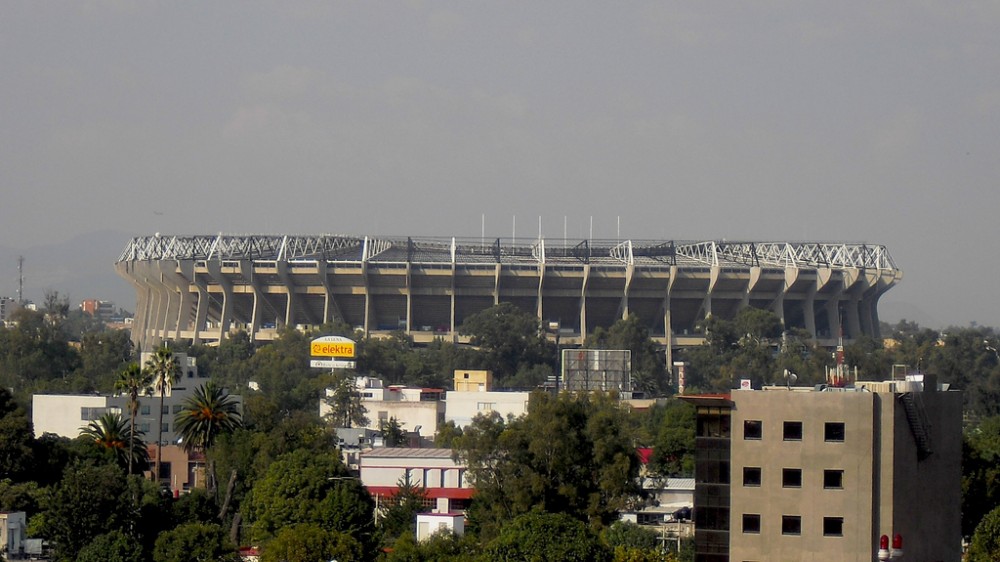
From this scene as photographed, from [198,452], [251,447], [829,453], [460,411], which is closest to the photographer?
[829,453]

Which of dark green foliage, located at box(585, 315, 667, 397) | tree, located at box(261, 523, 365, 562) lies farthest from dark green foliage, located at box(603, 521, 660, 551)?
dark green foliage, located at box(585, 315, 667, 397)

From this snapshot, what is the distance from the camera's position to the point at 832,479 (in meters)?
51.9

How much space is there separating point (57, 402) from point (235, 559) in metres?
50.9

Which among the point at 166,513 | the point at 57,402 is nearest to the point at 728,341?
the point at 57,402

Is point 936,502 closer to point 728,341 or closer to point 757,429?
point 757,429

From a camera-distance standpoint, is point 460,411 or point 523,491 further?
point 460,411

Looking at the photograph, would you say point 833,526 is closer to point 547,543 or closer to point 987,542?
point 987,542

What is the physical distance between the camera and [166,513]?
70.8m

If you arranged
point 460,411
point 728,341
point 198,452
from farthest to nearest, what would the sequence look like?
point 728,341, point 460,411, point 198,452

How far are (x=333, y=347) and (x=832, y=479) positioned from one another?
398ft

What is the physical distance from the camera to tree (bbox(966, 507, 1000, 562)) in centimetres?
5691

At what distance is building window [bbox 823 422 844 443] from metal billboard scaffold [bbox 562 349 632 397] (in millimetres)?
87057

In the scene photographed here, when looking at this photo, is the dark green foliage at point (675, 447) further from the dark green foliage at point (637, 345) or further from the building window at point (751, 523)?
the dark green foliage at point (637, 345)

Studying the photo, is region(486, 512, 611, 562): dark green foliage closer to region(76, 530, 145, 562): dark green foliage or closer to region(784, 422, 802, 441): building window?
region(784, 422, 802, 441): building window
